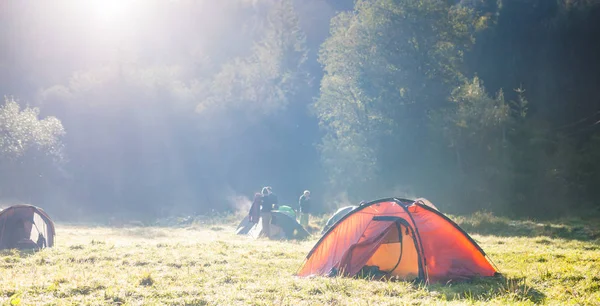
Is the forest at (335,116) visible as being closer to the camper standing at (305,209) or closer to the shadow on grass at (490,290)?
the camper standing at (305,209)

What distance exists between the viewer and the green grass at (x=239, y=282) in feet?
26.5

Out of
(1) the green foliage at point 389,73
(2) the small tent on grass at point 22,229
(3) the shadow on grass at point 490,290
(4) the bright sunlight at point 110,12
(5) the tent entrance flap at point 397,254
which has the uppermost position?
(4) the bright sunlight at point 110,12

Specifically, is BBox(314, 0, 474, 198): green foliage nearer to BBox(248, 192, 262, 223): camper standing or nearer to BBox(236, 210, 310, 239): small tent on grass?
BBox(248, 192, 262, 223): camper standing

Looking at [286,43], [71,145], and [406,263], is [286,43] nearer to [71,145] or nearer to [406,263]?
[71,145]

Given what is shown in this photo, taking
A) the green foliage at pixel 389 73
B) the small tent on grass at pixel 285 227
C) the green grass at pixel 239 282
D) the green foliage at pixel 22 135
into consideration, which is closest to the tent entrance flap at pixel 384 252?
the green grass at pixel 239 282

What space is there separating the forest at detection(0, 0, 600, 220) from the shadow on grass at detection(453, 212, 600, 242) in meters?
5.73

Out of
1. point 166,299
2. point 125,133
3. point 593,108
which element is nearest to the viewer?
point 166,299

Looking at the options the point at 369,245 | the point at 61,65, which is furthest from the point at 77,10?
the point at 369,245

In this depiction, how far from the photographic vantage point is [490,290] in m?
8.66

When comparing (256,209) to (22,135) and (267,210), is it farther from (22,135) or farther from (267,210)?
(22,135)

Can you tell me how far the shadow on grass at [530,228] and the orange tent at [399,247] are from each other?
9.92m

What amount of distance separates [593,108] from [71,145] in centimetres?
3979

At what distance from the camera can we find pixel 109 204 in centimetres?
4462

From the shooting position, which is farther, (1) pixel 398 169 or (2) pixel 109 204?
(2) pixel 109 204
